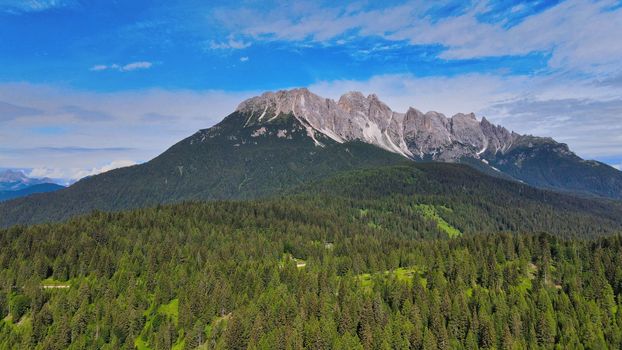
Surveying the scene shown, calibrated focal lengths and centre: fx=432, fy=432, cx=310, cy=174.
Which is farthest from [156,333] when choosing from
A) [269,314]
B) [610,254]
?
[610,254]

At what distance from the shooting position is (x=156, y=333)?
123m

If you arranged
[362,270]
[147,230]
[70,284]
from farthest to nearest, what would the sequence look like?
[147,230], [362,270], [70,284]

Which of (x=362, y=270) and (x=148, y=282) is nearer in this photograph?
(x=148, y=282)

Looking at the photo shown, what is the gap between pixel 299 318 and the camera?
4513 inches

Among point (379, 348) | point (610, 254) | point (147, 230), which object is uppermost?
point (147, 230)

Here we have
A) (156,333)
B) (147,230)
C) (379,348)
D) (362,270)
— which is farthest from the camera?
(147,230)

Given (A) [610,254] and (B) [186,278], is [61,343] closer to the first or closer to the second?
(B) [186,278]

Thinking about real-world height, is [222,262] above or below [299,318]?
above

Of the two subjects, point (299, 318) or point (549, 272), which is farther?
point (549, 272)

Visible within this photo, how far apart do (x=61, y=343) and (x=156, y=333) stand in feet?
84.8

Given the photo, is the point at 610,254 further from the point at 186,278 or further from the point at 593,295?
the point at 186,278

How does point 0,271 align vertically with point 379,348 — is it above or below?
above

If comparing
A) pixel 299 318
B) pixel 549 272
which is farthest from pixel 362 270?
pixel 549 272

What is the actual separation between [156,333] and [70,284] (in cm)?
4793
